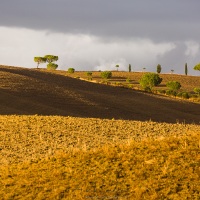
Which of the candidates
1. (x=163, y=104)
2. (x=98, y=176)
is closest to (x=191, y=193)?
(x=98, y=176)

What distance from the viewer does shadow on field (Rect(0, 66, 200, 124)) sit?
57281 mm

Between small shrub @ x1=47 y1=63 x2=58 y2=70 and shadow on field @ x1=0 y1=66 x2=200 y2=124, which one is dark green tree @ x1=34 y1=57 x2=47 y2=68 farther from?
shadow on field @ x1=0 y1=66 x2=200 y2=124

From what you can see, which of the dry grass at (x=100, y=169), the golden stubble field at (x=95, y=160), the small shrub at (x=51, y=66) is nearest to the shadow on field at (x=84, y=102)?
the golden stubble field at (x=95, y=160)

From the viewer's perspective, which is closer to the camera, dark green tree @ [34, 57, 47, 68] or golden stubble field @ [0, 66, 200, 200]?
golden stubble field @ [0, 66, 200, 200]

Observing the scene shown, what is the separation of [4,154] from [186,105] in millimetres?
57077

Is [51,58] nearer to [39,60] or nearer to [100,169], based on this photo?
[39,60]

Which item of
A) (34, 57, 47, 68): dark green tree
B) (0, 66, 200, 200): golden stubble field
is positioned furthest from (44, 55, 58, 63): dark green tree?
(0, 66, 200, 200): golden stubble field

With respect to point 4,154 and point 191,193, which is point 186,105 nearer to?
point 4,154

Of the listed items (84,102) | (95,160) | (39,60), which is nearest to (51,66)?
(39,60)

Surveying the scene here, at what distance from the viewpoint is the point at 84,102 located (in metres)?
66.4

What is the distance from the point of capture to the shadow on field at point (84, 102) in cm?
5728

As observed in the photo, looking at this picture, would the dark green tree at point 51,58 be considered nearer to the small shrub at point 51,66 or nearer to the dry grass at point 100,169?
the small shrub at point 51,66

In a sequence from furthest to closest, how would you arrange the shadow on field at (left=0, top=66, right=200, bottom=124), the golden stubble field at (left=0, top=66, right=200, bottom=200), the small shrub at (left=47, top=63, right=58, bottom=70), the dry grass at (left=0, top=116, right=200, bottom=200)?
the small shrub at (left=47, top=63, right=58, bottom=70), the shadow on field at (left=0, top=66, right=200, bottom=124), the golden stubble field at (left=0, top=66, right=200, bottom=200), the dry grass at (left=0, top=116, right=200, bottom=200)

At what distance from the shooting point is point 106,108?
209ft
